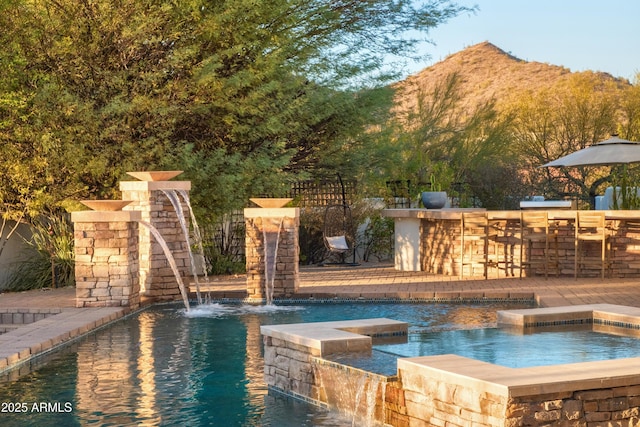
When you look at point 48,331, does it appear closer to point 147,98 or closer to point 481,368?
point 481,368

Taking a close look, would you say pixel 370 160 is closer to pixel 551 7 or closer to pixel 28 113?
pixel 28 113

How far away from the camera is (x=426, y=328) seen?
30.5 ft

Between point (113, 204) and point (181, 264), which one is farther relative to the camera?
point (181, 264)

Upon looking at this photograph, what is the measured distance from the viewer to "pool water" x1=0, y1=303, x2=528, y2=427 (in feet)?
20.2

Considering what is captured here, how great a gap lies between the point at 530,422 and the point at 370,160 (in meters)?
13.6

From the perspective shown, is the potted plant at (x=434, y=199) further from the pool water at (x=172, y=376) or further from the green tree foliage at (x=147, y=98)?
the pool water at (x=172, y=376)

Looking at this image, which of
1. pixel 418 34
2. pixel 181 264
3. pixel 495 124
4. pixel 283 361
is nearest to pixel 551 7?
pixel 495 124

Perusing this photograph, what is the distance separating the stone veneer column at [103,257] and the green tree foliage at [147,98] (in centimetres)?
339

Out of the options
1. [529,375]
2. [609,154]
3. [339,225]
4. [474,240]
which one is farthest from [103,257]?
[609,154]

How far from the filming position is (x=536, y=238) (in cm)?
1356

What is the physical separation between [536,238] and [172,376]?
766 centimetres

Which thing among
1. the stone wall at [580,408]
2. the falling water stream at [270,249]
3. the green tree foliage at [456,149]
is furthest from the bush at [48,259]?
the stone wall at [580,408]

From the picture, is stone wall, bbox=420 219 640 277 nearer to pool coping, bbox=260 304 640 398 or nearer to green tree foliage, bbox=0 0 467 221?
green tree foliage, bbox=0 0 467 221

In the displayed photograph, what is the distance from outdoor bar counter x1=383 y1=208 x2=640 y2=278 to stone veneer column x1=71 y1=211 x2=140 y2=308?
542cm
